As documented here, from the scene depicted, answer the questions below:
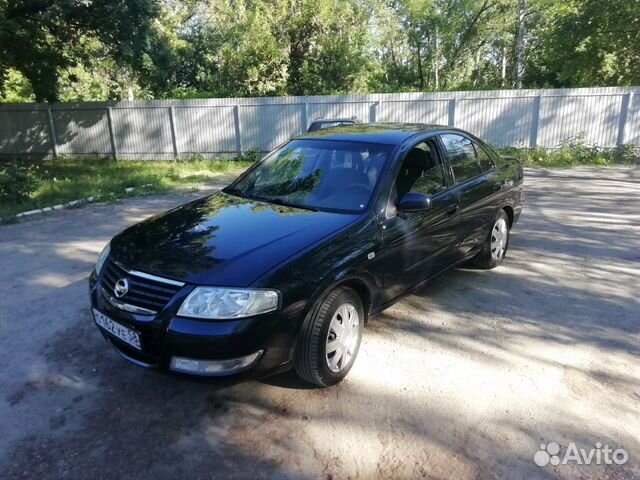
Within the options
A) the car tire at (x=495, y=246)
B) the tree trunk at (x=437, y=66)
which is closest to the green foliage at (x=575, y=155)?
the car tire at (x=495, y=246)

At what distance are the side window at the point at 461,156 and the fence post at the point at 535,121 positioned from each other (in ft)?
34.2

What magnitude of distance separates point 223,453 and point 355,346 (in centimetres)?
115

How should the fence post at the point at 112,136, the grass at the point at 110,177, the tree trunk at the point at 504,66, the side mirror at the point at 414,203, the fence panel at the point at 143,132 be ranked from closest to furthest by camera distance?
the side mirror at the point at 414,203 < the grass at the point at 110,177 < the fence panel at the point at 143,132 < the fence post at the point at 112,136 < the tree trunk at the point at 504,66

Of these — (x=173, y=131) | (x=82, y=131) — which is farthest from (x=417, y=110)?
(x=82, y=131)

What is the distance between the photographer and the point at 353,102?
1473 centimetres

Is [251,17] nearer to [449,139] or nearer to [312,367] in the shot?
[449,139]

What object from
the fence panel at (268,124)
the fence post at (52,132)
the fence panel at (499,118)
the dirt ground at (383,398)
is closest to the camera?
the dirt ground at (383,398)

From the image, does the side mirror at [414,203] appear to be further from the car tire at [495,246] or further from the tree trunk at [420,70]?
the tree trunk at [420,70]

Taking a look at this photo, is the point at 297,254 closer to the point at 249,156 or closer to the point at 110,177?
the point at 110,177

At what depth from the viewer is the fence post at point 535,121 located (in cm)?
1400

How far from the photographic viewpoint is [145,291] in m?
2.91

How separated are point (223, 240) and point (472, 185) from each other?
2.63 meters

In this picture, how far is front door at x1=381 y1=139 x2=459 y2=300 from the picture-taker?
→ 366 cm

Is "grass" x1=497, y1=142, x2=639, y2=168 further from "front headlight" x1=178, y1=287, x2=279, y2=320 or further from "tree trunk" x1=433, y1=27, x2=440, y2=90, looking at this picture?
"tree trunk" x1=433, y1=27, x2=440, y2=90
